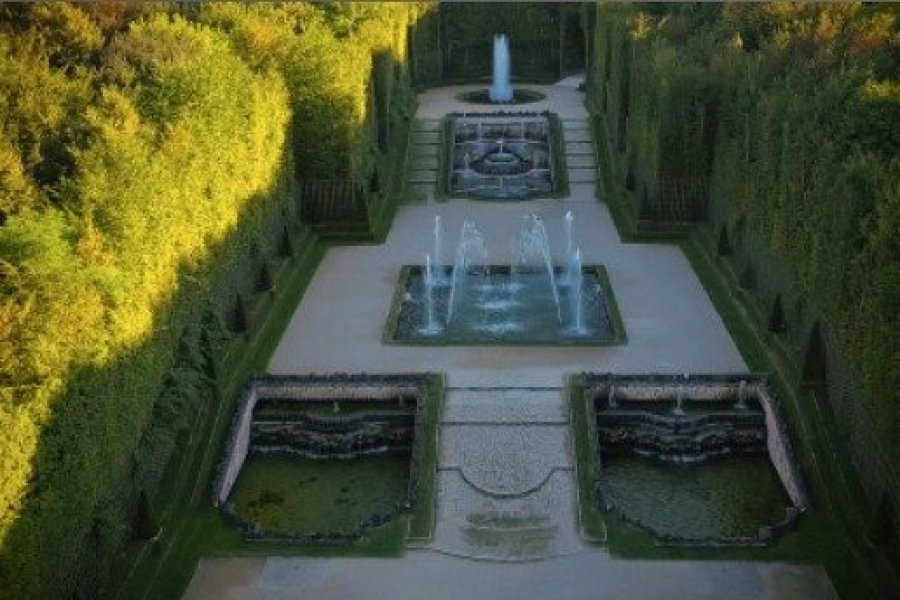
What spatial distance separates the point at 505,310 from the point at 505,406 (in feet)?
20.7

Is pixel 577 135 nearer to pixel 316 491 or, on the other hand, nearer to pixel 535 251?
pixel 535 251

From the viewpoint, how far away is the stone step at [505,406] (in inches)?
938

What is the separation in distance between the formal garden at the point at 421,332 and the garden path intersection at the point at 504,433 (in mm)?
83

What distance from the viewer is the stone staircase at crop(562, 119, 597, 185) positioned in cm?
4259

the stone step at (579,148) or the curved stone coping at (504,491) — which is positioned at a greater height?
the stone step at (579,148)

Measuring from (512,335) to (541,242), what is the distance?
837 cm

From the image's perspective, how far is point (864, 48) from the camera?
29.1 m

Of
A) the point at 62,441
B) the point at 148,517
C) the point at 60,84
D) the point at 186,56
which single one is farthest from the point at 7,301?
the point at 186,56

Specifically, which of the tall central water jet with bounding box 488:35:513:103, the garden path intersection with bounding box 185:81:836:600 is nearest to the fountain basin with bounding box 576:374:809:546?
the garden path intersection with bounding box 185:81:836:600

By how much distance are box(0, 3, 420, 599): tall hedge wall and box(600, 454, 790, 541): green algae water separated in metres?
9.54

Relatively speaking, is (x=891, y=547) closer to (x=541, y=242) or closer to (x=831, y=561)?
(x=831, y=561)

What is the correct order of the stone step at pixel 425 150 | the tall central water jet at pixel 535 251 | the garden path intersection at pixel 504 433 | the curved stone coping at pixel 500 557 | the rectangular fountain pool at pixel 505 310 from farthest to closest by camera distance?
1. the stone step at pixel 425 150
2. the tall central water jet at pixel 535 251
3. the rectangular fountain pool at pixel 505 310
4. the curved stone coping at pixel 500 557
5. the garden path intersection at pixel 504 433

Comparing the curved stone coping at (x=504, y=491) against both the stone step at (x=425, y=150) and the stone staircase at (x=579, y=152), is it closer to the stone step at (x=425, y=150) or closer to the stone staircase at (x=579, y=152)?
the stone staircase at (x=579, y=152)

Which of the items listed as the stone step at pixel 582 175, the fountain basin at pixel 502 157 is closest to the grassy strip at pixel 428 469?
the fountain basin at pixel 502 157
